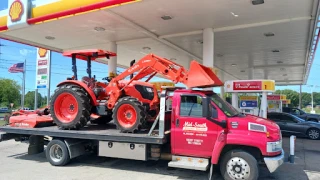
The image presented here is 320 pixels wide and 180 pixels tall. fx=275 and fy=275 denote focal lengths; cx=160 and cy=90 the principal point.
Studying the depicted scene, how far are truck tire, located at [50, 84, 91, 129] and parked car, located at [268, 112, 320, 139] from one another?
11695 mm

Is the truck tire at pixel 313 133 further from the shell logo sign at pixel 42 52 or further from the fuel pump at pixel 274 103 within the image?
the shell logo sign at pixel 42 52

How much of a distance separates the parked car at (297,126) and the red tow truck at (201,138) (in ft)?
32.2

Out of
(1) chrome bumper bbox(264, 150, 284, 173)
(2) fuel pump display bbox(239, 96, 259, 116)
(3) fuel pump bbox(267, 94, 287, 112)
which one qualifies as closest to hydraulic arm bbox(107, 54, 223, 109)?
(1) chrome bumper bbox(264, 150, 284, 173)

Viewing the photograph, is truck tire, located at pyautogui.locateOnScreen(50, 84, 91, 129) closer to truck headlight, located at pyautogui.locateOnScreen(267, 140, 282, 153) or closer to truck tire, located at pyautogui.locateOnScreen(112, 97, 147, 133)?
truck tire, located at pyautogui.locateOnScreen(112, 97, 147, 133)

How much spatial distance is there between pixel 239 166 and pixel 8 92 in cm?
6941

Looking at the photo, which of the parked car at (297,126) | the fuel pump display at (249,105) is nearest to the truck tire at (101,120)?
the fuel pump display at (249,105)

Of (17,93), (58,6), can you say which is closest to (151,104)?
(58,6)

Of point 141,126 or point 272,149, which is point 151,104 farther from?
point 272,149

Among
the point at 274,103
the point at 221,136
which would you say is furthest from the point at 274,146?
the point at 274,103

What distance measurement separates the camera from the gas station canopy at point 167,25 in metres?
10.1

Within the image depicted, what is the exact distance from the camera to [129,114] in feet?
24.5

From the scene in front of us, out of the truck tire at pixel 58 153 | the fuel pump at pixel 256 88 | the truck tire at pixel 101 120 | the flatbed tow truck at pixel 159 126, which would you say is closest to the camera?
the flatbed tow truck at pixel 159 126

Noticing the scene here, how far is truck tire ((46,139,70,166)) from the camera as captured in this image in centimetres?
780

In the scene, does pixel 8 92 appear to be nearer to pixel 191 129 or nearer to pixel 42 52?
pixel 42 52
